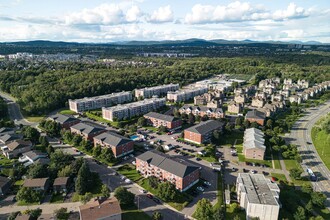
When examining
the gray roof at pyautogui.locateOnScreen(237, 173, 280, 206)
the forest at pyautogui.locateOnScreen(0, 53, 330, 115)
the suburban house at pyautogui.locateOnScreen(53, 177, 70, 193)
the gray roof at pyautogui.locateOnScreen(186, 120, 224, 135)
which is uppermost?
the forest at pyautogui.locateOnScreen(0, 53, 330, 115)

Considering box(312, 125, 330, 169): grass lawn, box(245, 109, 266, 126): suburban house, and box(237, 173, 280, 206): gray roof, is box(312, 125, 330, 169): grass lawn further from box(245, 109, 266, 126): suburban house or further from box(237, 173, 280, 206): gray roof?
box(237, 173, 280, 206): gray roof

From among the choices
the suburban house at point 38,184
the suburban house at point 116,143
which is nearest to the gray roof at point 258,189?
the suburban house at point 116,143

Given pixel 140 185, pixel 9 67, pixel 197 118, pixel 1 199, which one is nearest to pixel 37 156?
pixel 1 199

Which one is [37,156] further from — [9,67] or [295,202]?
[9,67]

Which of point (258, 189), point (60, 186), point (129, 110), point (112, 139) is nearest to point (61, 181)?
point (60, 186)

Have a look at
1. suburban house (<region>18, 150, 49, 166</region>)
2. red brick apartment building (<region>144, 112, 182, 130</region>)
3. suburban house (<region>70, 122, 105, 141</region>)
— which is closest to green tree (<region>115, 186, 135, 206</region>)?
suburban house (<region>18, 150, 49, 166</region>)

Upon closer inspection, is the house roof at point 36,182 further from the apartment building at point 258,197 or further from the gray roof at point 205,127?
the gray roof at point 205,127

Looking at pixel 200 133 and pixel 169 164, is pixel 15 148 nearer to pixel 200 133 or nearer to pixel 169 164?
pixel 169 164

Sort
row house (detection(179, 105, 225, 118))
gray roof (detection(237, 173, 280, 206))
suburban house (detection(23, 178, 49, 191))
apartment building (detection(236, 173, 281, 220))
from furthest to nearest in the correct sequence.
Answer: row house (detection(179, 105, 225, 118)) → suburban house (detection(23, 178, 49, 191)) → gray roof (detection(237, 173, 280, 206)) → apartment building (detection(236, 173, 281, 220))

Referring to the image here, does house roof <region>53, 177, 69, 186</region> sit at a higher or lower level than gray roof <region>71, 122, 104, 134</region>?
lower
